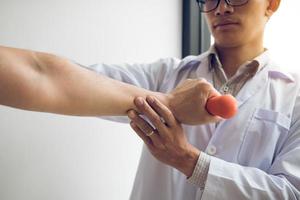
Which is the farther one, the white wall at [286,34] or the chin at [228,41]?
the white wall at [286,34]

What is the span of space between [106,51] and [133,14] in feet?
0.65

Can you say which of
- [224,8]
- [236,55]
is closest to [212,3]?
[224,8]

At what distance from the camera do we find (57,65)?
65cm

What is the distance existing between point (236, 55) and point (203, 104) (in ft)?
1.03

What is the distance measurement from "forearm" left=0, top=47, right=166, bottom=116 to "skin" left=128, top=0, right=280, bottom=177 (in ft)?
0.16

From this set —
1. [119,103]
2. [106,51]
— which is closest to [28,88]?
[119,103]

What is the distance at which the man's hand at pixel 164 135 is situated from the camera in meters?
0.70

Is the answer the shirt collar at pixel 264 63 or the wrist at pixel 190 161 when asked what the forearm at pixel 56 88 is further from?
the shirt collar at pixel 264 63

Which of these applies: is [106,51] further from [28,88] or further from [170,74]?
[28,88]

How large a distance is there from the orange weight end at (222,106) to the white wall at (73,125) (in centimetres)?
49

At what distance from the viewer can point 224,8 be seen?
86cm

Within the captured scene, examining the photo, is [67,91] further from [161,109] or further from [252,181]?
[252,181]

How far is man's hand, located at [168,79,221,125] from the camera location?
27.5 inches

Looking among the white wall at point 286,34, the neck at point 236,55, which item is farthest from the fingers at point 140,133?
the white wall at point 286,34
